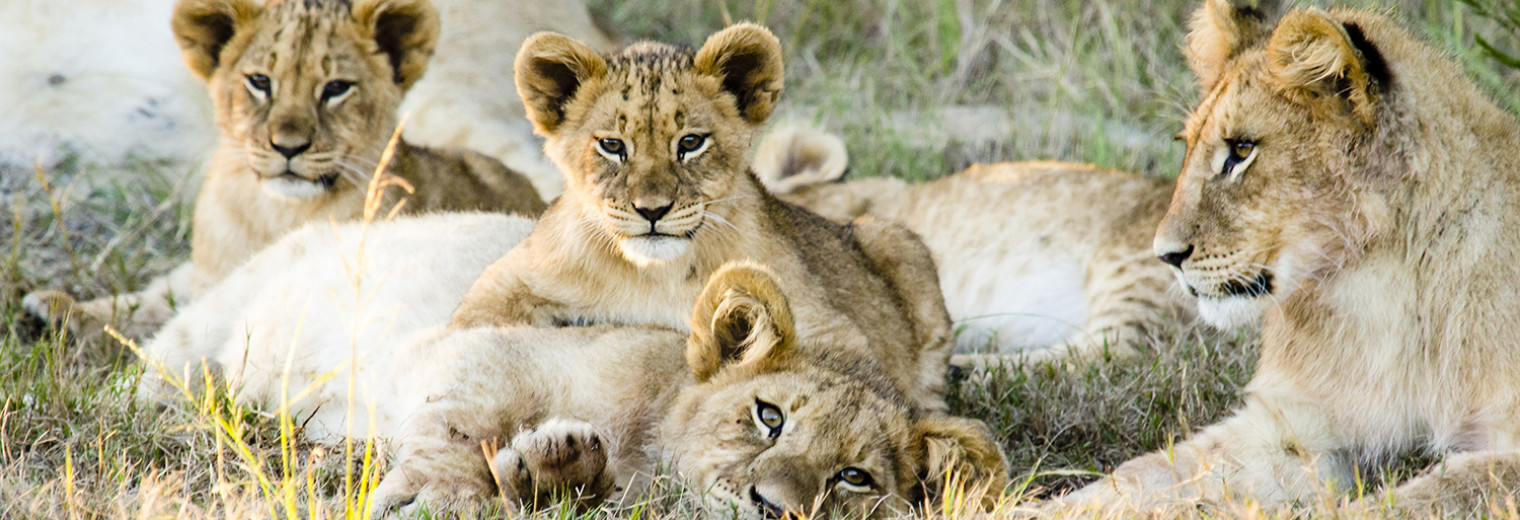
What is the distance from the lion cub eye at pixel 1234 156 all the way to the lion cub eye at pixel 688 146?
99 centimetres

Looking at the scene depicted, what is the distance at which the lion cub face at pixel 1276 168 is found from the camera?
2480 mm

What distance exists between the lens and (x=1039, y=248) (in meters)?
4.70

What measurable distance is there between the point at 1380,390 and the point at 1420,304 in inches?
8.7

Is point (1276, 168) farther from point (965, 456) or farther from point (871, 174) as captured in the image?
point (871, 174)

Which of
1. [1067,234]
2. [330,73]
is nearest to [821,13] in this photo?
[1067,234]

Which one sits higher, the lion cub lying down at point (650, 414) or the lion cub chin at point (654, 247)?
the lion cub chin at point (654, 247)

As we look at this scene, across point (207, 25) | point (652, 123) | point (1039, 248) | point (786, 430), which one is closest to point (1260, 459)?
point (786, 430)

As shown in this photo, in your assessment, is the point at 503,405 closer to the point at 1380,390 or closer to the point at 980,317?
the point at 1380,390


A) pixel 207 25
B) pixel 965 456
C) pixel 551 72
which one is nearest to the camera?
pixel 965 456

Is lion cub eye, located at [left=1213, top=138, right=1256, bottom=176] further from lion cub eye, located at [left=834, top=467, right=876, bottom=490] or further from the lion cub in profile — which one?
the lion cub in profile

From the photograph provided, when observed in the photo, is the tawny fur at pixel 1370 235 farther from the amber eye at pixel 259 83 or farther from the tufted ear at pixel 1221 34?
the amber eye at pixel 259 83

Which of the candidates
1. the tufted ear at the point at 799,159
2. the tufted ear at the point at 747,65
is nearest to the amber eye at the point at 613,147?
the tufted ear at the point at 747,65

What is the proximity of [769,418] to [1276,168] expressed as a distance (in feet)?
3.23

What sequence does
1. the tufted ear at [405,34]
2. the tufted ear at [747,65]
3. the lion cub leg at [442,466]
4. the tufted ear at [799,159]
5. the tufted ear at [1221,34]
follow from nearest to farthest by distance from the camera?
the lion cub leg at [442,466], the tufted ear at [1221,34], the tufted ear at [747,65], the tufted ear at [405,34], the tufted ear at [799,159]
